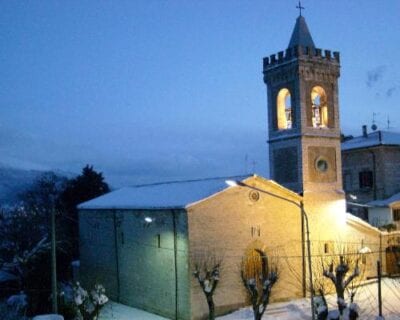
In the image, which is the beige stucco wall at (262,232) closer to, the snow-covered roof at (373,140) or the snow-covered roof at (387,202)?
the snow-covered roof at (387,202)

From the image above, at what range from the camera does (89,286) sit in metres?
33.8

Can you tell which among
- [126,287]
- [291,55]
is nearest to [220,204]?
[126,287]

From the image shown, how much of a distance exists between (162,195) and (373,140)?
2338 centimetres

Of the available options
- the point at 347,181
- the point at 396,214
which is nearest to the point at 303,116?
the point at 396,214

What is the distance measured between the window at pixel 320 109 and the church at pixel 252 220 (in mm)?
70

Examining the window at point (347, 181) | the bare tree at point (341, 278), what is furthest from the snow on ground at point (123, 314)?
the window at point (347, 181)

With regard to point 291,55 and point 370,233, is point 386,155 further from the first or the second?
point 291,55

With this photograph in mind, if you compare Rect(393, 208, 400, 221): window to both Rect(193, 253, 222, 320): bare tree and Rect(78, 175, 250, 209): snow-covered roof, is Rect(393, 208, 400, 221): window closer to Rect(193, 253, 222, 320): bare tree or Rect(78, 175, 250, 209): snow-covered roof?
Rect(78, 175, 250, 209): snow-covered roof

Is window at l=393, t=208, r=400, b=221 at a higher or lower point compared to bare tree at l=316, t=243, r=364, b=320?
higher

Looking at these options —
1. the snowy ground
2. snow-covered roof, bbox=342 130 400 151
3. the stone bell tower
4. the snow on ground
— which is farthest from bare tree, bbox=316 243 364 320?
snow-covered roof, bbox=342 130 400 151

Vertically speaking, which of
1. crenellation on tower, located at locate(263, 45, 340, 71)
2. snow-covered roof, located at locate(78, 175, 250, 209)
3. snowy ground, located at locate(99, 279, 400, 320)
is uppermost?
crenellation on tower, located at locate(263, 45, 340, 71)

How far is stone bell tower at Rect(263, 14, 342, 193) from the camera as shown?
98.7 feet

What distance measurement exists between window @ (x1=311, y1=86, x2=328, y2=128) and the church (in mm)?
→ 70

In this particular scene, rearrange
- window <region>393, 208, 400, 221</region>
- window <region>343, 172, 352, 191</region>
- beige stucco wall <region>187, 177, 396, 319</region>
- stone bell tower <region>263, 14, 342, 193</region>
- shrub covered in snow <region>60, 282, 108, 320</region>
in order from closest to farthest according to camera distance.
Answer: shrub covered in snow <region>60, 282, 108, 320</region> < beige stucco wall <region>187, 177, 396, 319</region> < stone bell tower <region>263, 14, 342, 193</region> < window <region>393, 208, 400, 221</region> < window <region>343, 172, 352, 191</region>
